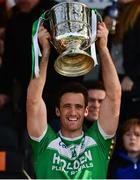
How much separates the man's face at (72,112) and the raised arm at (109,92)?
0.14m

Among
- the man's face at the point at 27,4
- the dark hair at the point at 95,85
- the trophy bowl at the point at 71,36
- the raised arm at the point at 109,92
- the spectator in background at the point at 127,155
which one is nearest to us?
the trophy bowl at the point at 71,36

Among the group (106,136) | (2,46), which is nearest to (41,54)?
(106,136)

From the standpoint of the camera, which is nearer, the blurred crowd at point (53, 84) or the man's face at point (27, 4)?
the blurred crowd at point (53, 84)

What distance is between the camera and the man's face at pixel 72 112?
510cm

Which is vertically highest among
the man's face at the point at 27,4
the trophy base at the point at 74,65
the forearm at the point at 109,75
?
the trophy base at the point at 74,65

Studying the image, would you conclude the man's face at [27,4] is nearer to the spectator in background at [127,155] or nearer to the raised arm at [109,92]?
the spectator in background at [127,155]

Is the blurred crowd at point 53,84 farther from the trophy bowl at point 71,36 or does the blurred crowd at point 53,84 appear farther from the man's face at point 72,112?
the trophy bowl at point 71,36

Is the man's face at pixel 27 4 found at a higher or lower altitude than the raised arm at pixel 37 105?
lower

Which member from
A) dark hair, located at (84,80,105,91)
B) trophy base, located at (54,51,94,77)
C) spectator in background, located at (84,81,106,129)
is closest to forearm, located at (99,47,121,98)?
trophy base, located at (54,51,94,77)

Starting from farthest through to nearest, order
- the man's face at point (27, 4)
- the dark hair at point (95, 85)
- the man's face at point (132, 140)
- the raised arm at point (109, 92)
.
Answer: the man's face at point (27, 4) → the dark hair at point (95, 85) → the man's face at point (132, 140) → the raised arm at point (109, 92)

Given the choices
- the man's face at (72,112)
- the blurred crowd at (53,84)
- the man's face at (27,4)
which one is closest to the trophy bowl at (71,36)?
the man's face at (72,112)

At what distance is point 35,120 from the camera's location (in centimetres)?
512

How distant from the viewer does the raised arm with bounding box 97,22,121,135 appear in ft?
16.4

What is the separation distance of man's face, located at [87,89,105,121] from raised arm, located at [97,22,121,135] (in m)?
0.89
